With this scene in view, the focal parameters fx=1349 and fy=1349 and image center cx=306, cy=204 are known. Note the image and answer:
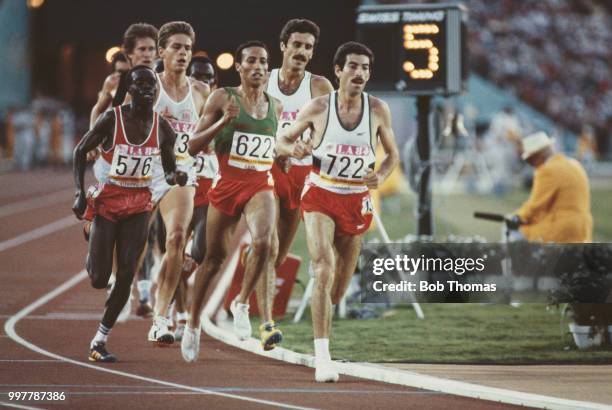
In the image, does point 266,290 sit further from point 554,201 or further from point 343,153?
point 554,201

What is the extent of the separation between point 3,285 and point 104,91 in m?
4.22

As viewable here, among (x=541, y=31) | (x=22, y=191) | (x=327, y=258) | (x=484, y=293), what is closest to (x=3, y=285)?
(x=484, y=293)

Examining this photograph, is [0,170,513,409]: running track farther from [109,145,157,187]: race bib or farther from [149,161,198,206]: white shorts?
[109,145,157,187]: race bib

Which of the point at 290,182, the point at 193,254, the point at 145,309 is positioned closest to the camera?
the point at 290,182

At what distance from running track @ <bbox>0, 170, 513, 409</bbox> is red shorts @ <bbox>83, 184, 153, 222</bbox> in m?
1.05

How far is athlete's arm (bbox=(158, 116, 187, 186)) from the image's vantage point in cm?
932

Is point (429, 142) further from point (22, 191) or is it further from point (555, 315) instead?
point (22, 191)

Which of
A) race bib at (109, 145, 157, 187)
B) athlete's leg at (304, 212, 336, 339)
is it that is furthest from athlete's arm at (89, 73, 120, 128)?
athlete's leg at (304, 212, 336, 339)

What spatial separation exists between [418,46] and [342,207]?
13.0ft

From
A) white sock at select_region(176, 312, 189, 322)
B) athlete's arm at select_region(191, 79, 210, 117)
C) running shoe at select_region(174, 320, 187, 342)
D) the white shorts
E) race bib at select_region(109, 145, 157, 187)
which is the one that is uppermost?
athlete's arm at select_region(191, 79, 210, 117)

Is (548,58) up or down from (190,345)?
up

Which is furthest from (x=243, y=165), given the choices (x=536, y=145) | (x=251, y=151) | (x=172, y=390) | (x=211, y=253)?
(x=536, y=145)

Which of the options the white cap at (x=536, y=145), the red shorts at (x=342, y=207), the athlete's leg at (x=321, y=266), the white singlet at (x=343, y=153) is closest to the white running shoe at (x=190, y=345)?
the athlete's leg at (x=321, y=266)

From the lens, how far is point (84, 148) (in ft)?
29.5
